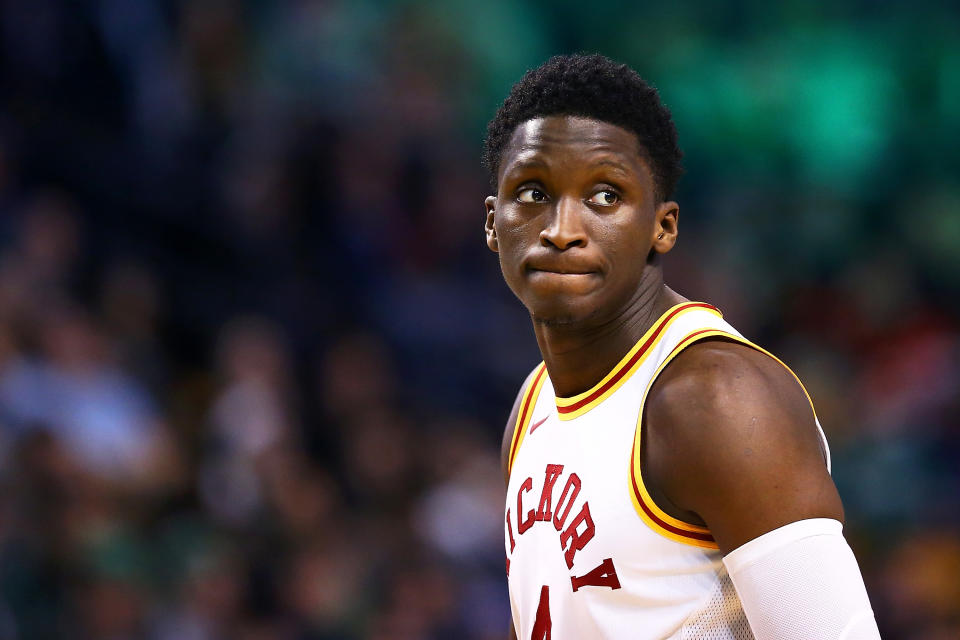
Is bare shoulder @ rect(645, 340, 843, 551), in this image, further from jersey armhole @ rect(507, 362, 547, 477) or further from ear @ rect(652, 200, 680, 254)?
jersey armhole @ rect(507, 362, 547, 477)

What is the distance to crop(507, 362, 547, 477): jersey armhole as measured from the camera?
3.01 m

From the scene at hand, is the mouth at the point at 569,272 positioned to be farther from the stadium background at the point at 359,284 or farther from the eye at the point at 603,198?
the stadium background at the point at 359,284

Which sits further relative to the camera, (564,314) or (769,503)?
(564,314)

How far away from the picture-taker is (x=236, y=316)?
723cm

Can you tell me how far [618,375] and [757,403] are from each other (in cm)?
46

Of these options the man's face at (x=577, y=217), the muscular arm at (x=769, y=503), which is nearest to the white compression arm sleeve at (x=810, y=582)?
the muscular arm at (x=769, y=503)

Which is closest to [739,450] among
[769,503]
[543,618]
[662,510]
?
[769,503]

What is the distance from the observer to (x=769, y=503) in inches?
83.8

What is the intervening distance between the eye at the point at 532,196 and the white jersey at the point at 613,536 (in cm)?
38

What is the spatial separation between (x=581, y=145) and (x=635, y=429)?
60 centimetres

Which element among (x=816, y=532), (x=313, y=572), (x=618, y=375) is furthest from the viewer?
(x=313, y=572)

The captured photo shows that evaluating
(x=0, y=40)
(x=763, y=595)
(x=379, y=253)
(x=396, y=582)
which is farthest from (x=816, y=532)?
(x=0, y=40)

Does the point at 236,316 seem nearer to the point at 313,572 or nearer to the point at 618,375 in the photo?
the point at 313,572

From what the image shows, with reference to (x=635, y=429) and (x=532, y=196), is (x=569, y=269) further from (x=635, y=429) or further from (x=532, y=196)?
(x=635, y=429)
